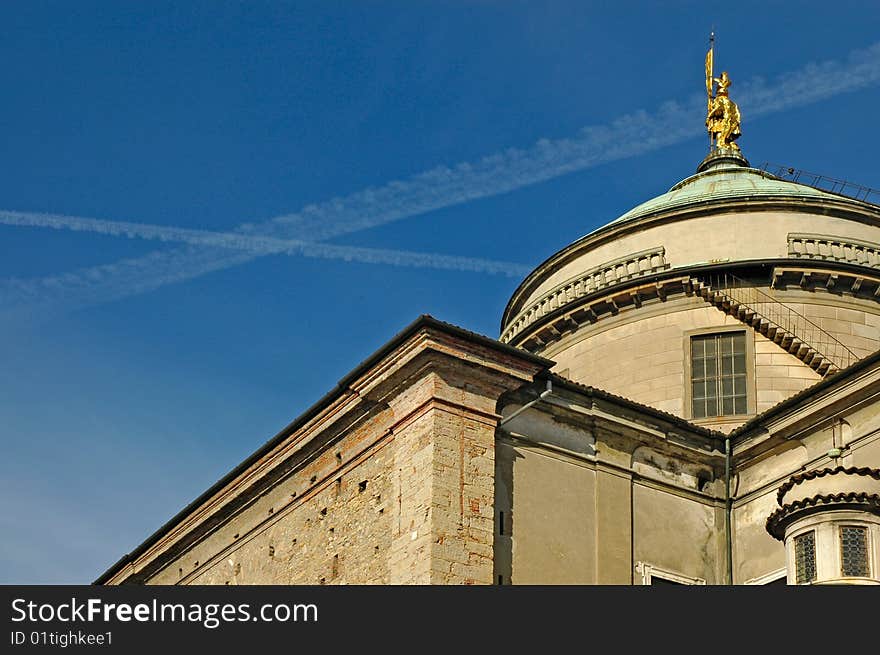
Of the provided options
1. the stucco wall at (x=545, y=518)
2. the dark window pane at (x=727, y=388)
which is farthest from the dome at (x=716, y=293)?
the stucco wall at (x=545, y=518)

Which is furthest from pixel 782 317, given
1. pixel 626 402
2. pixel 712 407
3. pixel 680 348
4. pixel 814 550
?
pixel 814 550

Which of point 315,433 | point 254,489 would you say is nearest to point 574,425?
point 315,433

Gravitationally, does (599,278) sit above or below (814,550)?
above

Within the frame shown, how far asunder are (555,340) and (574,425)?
7.70m

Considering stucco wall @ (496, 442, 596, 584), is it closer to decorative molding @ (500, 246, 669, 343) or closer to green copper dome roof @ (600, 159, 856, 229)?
decorative molding @ (500, 246, 669, 343)

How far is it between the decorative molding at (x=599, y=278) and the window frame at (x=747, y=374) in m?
2.04

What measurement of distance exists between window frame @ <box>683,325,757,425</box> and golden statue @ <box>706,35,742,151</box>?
365 inches

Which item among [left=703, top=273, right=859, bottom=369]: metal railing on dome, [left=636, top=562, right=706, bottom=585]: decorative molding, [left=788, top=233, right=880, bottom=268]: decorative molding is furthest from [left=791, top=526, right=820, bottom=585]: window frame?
[left=788, top=233, right=880, bottom=268]: decorative molding

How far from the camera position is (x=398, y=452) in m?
27.0

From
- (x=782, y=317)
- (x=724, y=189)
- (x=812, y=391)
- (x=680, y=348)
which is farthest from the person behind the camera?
(x=724, y=189)

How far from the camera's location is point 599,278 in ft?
117

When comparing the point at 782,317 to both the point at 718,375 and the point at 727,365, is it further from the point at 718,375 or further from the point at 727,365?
the point at 718,375

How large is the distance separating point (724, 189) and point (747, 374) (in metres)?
6.46

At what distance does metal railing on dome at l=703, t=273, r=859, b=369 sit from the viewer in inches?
1299
